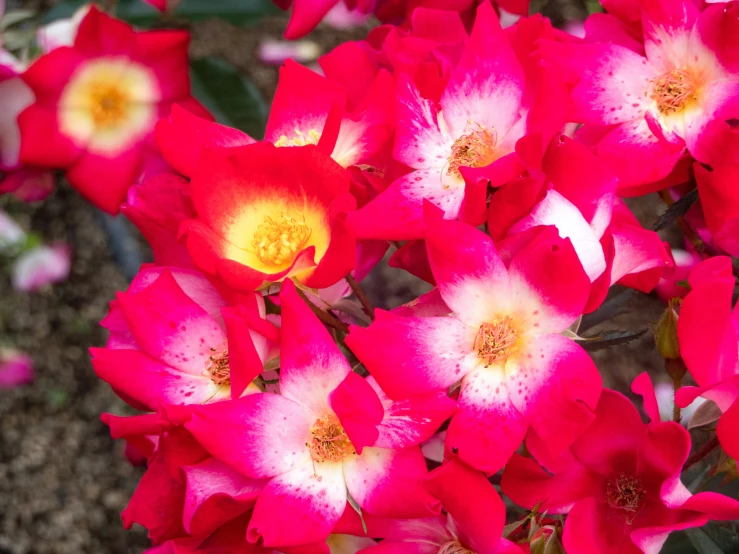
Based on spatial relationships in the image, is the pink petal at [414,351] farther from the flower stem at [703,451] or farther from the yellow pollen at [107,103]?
the yellow pollen at [107,103]

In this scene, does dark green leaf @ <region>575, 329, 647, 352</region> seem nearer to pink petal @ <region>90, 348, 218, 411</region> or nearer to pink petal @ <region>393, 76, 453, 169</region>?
pink petal @ <region>393, 76, 453, 169</region>

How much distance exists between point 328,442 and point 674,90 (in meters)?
0.36

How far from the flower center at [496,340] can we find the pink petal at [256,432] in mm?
118

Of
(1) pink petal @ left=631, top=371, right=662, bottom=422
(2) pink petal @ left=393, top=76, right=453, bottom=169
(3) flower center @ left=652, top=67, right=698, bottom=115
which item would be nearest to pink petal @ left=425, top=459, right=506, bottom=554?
(1) pink petal @ left=631, top=371, right=662, bottom=422

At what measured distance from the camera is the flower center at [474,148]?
57 centimetres

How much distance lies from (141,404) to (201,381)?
0.04 metres

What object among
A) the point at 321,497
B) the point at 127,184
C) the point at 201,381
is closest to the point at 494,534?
Answer: the point at 321,497

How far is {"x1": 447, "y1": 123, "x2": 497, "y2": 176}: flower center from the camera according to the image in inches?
22.3

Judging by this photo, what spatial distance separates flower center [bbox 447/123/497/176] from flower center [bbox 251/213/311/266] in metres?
0.12

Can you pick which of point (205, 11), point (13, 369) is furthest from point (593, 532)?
point (13, 369)

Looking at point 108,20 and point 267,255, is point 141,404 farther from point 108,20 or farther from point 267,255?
point 108,20

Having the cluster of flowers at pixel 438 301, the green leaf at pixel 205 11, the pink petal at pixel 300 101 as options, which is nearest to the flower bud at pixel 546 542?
the cluster of flowers at pixel 438 301

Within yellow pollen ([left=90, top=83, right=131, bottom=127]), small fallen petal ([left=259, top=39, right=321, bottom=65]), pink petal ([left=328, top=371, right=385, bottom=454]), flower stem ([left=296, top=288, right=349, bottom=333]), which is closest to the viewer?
pink petal ([left=328, top=371, right=385, bottom=454])

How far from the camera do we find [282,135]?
2.03 feet
